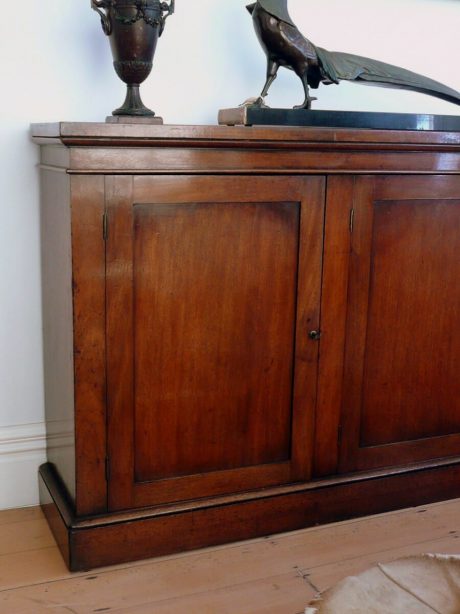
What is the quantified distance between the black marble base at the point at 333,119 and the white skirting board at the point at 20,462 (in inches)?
38.4

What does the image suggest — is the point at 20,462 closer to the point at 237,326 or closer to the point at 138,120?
the point at 237,326

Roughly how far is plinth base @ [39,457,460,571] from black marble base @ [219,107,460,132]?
0.89 metres

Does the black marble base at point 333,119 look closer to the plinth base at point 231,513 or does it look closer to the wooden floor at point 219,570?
the plinth base at point 231,513

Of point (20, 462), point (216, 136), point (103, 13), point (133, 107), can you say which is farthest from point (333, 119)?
point (20, 462)

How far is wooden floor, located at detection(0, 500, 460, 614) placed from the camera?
5.35ft

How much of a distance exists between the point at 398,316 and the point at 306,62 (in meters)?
0.68

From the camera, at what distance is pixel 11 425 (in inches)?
80.7

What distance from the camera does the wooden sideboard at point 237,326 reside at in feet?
5.48

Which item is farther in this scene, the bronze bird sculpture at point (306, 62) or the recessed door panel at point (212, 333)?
the bronze bird sculpture at point (306, 62)

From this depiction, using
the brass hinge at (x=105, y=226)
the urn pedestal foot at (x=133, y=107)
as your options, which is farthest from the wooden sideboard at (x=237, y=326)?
the urn pedestal foot at (x=133, y=107)

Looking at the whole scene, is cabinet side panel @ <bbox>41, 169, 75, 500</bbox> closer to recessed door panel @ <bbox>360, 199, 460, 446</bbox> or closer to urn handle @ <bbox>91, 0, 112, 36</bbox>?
urn handle @ <bbox>91, 0, 112, 36</bbox>

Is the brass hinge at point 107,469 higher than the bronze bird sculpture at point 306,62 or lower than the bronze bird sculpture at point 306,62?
lower

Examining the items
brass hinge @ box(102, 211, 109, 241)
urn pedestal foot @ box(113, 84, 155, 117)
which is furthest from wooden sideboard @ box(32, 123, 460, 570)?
urn pedestal foot @ box(113, 84, 155, 117)

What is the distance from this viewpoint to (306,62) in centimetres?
190
